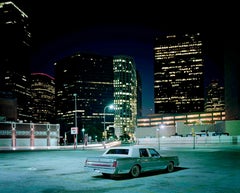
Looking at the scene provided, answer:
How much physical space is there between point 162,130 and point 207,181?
115919mm

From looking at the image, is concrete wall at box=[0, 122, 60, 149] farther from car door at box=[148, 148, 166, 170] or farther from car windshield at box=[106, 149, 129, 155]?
car door at box=[148, 148, 166, 170]

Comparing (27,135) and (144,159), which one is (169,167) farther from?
(27,135)

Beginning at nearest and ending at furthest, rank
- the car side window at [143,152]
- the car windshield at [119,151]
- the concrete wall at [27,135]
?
the car windshield at [119,151] < the car side window at [143,152] < the concrete wall at [27,135]

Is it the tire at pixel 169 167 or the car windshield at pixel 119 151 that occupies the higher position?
the car windshield at pixel 119 151

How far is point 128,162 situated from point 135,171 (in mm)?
710

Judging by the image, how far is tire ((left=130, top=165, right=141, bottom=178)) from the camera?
1525 centimetres

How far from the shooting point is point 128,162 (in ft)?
49.2

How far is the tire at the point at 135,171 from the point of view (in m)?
15.2

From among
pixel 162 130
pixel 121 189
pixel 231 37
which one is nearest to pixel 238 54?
pixel 231 37

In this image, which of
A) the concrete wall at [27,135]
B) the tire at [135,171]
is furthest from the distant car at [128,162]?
the concrete wall at [27,135]

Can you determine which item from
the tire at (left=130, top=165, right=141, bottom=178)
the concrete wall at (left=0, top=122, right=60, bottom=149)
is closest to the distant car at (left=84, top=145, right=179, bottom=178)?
the tire at (left=130, top=165, right=141, bottom=178)

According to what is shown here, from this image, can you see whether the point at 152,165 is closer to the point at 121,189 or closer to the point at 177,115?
the point at 121,189

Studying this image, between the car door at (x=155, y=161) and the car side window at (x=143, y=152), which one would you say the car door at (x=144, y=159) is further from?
the car door at (x=155, y=161)

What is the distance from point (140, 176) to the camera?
1576cm
